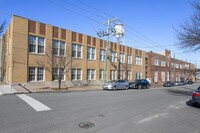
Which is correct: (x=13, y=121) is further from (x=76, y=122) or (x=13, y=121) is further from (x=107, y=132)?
(x=107, y=132)

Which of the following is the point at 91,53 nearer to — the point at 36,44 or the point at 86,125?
the point at 36,44

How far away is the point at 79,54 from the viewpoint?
2834cm

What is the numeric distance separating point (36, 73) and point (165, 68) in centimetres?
4562

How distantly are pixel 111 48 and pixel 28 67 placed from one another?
17.4 metres

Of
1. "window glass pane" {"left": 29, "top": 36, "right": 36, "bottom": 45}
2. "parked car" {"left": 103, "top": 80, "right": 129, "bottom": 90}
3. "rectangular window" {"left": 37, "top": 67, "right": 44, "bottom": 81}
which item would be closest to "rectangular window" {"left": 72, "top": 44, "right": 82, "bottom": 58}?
"rectangular window" {"left": 37, "top": 67, "right": 44, "bottom": 81}

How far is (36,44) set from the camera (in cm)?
2261

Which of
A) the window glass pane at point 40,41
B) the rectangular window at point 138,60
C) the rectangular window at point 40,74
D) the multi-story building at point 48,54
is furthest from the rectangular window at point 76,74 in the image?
the rectangular window at point 138,60

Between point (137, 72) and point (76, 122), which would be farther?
point (137, 72)

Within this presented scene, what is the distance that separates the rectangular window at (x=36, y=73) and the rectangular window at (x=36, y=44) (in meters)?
2.12

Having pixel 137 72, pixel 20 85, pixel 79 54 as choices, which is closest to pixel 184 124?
pixel 20 85

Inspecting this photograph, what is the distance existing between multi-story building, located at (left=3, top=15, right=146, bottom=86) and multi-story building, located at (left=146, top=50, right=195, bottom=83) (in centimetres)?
1716

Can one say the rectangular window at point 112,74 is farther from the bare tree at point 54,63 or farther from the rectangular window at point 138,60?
the bare tree at point 54,63

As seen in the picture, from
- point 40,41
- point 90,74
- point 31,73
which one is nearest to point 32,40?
point 40,41

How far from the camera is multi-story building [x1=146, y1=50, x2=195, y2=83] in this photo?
4922cm
